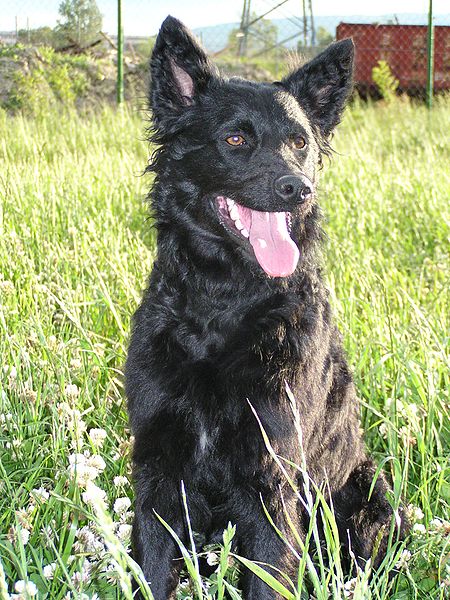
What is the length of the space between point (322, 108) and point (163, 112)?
2.16 ft

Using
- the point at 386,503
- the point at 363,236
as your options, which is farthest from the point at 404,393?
the point at 363,236

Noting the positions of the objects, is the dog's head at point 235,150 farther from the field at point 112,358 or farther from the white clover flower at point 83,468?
the white clover flower at point 83,468

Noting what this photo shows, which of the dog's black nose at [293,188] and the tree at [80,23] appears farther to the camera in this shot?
the tree at [80,23]

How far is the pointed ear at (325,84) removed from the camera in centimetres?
267

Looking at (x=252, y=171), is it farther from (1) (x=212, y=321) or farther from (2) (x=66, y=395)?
(2) (x=66, y=395)

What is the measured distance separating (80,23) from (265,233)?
32.0 feet

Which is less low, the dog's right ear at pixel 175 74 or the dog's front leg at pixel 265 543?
the dog's right ear at pixel 175 74

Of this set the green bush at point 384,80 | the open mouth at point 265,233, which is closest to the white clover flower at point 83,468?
the open mouth at point 265,233

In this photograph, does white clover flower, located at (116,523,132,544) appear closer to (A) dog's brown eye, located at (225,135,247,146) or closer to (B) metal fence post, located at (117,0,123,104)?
(A) dog's brown eye, located at (225,135,247,146)

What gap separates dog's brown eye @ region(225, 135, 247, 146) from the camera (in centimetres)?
248

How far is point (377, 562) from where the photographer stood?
96.7 inches

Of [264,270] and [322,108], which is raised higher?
[322,108]

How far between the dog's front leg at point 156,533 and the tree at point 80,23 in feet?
31.9

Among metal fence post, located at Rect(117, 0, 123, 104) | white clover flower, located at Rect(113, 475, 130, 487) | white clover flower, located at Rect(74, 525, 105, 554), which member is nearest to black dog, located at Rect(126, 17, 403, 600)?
white clover flower, located at Rect(74, 525, 105, 554)
